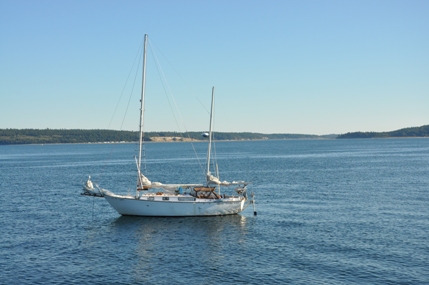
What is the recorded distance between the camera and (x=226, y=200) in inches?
2045

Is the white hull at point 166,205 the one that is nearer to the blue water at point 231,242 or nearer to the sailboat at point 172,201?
the sailboat at point 172,201

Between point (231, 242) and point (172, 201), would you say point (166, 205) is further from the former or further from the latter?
point (231, 242)

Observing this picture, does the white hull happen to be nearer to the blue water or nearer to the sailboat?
the sailboat

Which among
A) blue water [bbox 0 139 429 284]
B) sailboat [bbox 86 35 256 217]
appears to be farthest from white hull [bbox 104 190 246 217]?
blue water [bbox 0 139 429 284]

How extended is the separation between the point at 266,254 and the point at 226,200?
15.1 m

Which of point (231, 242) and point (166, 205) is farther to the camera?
point (166, 205)

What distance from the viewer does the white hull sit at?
166 ft

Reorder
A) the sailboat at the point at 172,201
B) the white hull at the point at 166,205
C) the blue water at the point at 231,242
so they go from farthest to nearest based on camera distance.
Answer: the sailboat at the point at 172,201, the white hull at the point at 166,205, the blue water at the point at 231,242

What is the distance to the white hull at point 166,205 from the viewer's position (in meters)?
50.5

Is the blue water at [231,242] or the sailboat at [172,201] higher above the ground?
the sailboat at [172,201]

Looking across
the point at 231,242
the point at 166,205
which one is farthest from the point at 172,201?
the point at 231,242

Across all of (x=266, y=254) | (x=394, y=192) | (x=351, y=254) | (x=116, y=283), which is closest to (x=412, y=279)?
(x=351, y=254)

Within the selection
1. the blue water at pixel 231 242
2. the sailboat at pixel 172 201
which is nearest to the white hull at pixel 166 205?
the sailboat at pixel 172 201

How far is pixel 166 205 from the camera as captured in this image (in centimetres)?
5059
